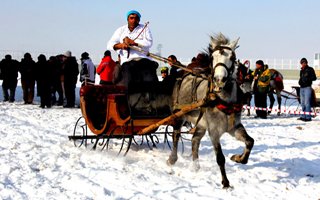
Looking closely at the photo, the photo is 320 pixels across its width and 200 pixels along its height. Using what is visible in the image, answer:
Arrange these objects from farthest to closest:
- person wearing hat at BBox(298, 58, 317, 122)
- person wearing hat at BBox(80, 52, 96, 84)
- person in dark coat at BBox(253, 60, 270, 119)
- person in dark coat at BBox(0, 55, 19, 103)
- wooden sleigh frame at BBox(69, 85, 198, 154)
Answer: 1. person in dark coat at BBox(0, 55, 19, 103)
2. person wearing hat at BBox(80, 52, 96, 84)
3. person in dark coat at BBox(253, 60, 270, 119)
4. person wearing hat at BBox(298, 58, 317, 122)
5. wooden sleigh frame at BBox(69, 85, 198, 154)

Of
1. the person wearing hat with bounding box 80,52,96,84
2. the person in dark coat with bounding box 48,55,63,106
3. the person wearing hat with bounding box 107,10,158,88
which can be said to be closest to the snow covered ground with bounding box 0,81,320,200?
the person wearing hat with bounding box 107,10,158,88

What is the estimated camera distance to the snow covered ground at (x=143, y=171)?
19.2ft

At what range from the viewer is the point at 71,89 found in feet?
60.8

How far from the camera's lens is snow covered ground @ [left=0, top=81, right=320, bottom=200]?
5.84m

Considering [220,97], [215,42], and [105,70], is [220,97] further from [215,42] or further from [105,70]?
[105,70]

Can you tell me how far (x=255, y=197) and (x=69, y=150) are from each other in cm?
363

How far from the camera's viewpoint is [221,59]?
6.08 metres

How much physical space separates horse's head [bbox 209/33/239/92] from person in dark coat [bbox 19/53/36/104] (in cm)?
1411

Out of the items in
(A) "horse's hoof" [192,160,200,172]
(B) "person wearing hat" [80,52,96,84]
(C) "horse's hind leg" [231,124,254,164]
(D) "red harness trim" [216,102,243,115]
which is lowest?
(A) "horse's hoof" [192,160,200,172]

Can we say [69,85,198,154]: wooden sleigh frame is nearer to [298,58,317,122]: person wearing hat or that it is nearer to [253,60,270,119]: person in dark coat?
[253,60,270,119]: person in dark coat

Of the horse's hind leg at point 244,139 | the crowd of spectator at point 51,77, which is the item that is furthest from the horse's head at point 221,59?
the crowd of spectator at point 51,77

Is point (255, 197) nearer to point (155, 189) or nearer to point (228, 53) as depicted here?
point (155, 189)

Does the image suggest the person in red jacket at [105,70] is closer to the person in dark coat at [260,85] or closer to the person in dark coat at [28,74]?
the person in dark coat at [260,85]

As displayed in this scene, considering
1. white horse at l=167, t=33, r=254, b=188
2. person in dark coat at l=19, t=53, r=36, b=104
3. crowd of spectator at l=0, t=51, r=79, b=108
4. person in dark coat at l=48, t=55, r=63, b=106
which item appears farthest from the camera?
person in dark coat at l=19, t=53, r=36, b=104
